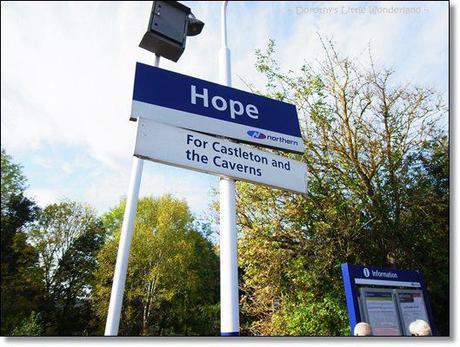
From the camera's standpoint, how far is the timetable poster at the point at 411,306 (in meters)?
3.95

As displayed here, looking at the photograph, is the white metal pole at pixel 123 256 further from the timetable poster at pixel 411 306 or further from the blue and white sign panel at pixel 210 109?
the timetable poster at pixel 411 306

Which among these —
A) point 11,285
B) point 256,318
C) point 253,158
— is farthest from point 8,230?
point 253,158

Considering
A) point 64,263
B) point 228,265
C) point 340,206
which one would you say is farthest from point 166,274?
point 228,265

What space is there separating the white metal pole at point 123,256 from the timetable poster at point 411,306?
9.68 ft

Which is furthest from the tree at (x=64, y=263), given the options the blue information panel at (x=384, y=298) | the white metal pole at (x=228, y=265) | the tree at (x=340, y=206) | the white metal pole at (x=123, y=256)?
the white metal pole at (x=228, y=265)

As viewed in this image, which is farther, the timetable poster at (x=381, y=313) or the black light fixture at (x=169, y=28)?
the timetable poster at (x=381, y=313)

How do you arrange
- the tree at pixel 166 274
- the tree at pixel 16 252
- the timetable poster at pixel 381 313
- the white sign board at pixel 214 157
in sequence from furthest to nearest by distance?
the tree at pixel 166 274
the tree at pixel 16 252
the timetable poster at pixel 381 313
the white sign board at pixel 214 157

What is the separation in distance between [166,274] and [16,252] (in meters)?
5.55

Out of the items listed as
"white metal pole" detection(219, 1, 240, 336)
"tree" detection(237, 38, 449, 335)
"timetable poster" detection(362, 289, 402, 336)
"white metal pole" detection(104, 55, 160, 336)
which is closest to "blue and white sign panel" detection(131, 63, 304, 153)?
"white metal pole" detection(219, 1, 240, 336)

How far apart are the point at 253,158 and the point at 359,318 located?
215 cm

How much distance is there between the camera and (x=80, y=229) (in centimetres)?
1389

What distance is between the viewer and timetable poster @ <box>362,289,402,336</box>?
3.64 m

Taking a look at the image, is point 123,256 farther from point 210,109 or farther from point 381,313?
point 381,313

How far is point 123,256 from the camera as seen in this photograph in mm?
3393
